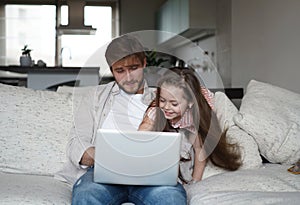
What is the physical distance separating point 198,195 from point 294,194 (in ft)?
1.05

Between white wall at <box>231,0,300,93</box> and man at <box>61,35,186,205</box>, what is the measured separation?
68.8 inches

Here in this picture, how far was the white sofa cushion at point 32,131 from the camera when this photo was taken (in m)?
2.02

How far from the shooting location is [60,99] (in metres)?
2.16

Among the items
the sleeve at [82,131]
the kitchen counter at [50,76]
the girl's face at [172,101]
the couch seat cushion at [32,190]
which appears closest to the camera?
the couch seat cushion at [32,190]

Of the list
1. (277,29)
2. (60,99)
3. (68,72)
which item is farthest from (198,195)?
(68,72)

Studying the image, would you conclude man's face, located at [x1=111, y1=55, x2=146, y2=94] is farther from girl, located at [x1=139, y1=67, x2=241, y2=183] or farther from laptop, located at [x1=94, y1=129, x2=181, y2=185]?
laptop, located at [x1=94, y1=129, x2=181, y2=185]

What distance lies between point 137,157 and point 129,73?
0.44 metres

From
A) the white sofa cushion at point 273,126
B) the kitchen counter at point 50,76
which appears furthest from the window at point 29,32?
the white sofa cushion at point 273,126

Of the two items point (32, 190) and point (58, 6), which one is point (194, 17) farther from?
point (32, 190)

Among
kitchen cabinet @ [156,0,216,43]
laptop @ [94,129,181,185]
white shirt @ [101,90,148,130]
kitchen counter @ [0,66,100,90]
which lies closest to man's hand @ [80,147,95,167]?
white shirt @ [101,90,148,130]

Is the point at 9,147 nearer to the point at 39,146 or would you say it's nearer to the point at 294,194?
the point at 39,146

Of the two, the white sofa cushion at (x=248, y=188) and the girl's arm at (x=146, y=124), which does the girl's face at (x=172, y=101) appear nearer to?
the girl's arm at (x=146, y=124)

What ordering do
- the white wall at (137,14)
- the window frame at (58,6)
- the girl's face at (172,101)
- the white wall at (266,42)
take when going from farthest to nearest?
the white wall at (137,14) < the window frame at (58,6) < the white wall at (266,42) < the girl's face at (172,101)

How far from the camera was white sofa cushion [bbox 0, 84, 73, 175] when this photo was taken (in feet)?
6.64
